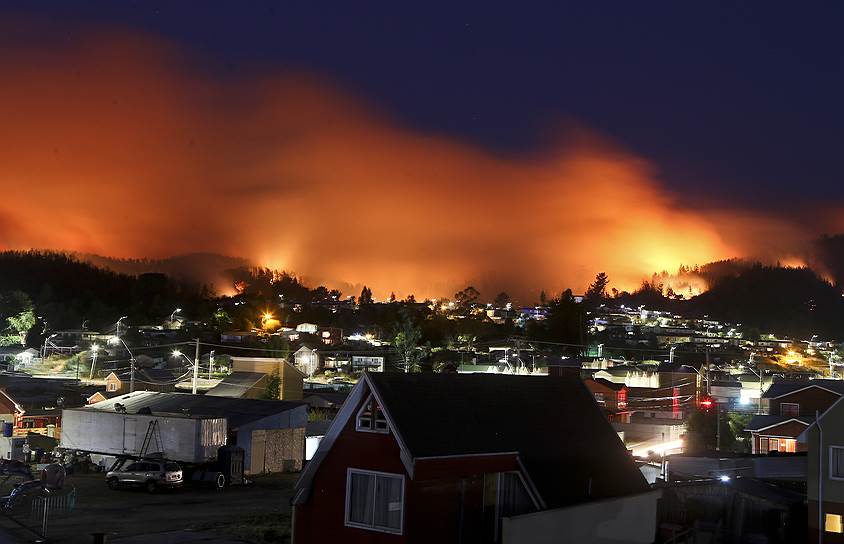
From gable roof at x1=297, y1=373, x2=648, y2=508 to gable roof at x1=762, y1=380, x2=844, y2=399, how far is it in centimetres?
3634

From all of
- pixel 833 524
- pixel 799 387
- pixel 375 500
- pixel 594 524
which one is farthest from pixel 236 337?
pixel 375 500

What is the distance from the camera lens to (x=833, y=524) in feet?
90.8

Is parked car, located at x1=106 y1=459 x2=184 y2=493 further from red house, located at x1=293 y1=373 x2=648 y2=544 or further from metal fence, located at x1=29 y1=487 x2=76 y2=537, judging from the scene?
red house, located at x1=293 y1=373 x2=648 y2=544

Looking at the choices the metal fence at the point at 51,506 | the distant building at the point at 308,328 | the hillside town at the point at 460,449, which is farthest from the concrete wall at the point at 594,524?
the distant building at the point at 308,328

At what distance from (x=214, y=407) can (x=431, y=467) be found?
26379 millimetres

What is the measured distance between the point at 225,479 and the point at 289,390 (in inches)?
1331

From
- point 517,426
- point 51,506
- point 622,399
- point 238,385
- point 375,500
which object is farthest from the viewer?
point 622,399

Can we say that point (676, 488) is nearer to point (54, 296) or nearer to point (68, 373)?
point (68, 373)

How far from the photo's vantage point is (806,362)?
154 metres

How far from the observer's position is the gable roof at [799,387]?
53656mm

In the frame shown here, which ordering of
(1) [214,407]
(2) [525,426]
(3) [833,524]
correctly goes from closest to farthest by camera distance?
1. (2) [525,426]
2. (3) [833,524]
3. (1) [214,407]

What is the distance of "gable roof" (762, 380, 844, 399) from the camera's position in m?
53.7

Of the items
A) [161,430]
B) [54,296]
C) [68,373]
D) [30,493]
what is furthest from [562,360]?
[54,296]

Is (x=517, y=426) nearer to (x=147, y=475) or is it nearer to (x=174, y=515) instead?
(x=174, y=515)
